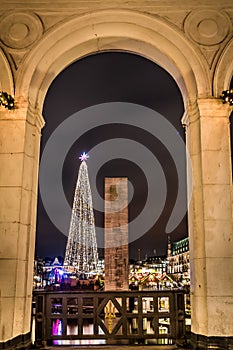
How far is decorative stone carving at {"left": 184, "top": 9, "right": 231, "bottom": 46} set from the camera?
6660 millimetres

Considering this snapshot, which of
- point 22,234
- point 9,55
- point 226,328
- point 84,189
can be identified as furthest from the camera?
point 84,189

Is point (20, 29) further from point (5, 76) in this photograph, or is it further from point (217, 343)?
point (217, 343)

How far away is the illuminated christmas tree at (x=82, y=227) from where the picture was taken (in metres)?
30.5

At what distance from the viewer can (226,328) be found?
579 cm

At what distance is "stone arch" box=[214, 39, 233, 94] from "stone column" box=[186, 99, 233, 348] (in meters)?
0.29

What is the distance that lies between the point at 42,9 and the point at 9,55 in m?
1.04

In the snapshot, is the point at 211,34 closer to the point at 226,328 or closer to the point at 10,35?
the point at 10,35

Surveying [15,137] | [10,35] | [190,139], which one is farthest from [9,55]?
[190,139]

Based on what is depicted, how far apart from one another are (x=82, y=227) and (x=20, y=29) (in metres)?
27.5

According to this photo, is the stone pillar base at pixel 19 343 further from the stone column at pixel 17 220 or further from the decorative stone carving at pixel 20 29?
the decorative stone carving at pixel 20 29

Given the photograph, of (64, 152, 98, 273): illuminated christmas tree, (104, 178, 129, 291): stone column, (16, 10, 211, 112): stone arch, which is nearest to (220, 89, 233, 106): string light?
(16, 10, 211, 112): stone arch

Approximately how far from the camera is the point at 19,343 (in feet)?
19.3

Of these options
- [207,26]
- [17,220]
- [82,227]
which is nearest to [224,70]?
[207,26]

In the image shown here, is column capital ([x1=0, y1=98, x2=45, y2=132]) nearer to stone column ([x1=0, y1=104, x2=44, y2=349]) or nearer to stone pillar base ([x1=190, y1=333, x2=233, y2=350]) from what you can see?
stone column ([x1=0, y1=104, x2=44, y2=349])
